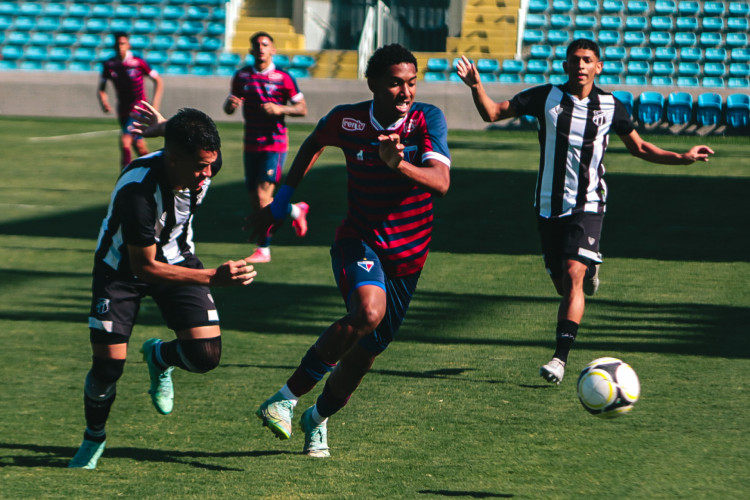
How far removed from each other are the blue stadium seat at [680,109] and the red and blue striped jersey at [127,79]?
48.9 ft

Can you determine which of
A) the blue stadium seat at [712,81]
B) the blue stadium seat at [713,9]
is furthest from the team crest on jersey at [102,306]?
the blue stadium seat at [713,9]

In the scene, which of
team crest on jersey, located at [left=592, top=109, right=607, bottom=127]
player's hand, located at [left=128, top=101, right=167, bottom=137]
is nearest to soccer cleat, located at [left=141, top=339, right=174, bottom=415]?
player's hand, located at [left=128, top=101, right=167, bottom=137]

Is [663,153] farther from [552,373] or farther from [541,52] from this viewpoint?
[541,52]

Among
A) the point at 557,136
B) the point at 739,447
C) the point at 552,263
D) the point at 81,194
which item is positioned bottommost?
the point at 81,194

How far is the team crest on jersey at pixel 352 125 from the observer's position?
17.7 ft

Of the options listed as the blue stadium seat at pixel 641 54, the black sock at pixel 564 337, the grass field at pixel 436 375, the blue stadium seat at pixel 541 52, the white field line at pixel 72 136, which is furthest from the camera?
the blue stadium seat at pixel 541 52

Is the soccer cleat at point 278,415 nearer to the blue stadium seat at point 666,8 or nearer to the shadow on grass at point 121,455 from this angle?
the shadow on grass at point 121,455

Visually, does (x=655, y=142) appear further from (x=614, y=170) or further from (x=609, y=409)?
(x=609, y=409)

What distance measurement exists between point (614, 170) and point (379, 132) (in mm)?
14542

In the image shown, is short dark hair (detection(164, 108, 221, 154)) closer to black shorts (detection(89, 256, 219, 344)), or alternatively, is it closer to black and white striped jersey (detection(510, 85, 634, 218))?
black shorts (detection(89, 256, 219, 344))

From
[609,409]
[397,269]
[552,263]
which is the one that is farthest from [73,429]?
[552,263]

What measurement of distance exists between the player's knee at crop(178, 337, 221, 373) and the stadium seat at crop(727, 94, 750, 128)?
23193 mm

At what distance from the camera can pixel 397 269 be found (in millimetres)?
5348

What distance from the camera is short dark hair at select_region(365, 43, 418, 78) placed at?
5.16 metres
